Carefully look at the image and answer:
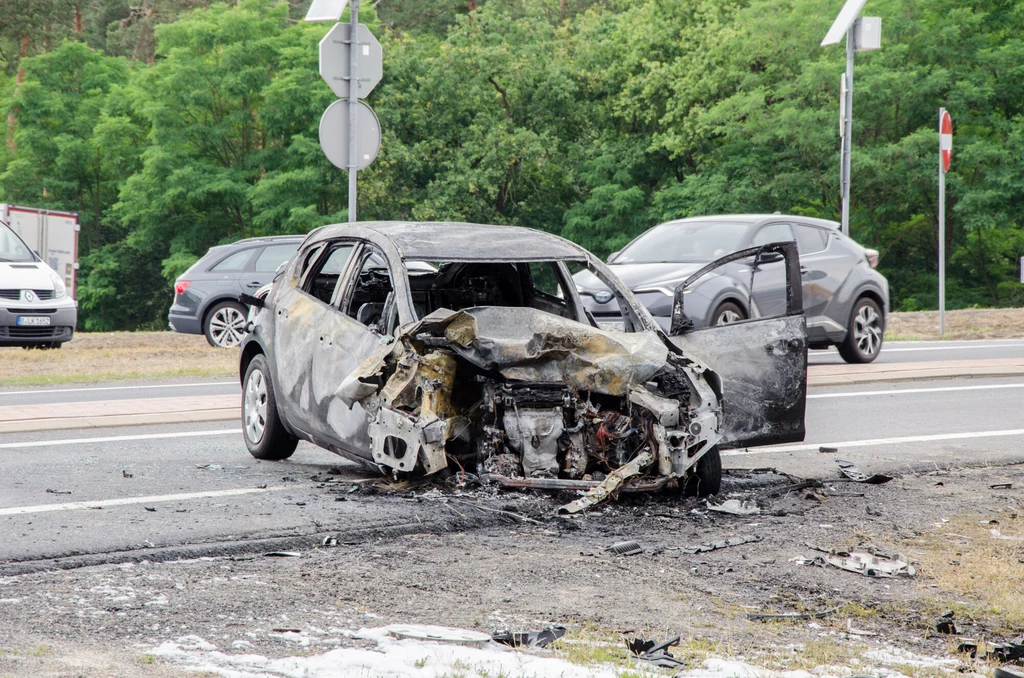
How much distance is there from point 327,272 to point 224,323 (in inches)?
448

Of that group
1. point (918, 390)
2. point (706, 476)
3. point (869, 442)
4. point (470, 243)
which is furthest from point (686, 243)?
point (706, 476)

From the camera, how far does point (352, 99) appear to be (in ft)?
45.7

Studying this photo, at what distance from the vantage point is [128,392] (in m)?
13.9

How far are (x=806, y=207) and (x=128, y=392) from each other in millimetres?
31303

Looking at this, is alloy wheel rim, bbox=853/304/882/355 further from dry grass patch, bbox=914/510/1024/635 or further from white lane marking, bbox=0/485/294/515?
white lane marking, bbox=0/485/294/515

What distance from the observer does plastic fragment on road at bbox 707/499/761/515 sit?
7.10 meters

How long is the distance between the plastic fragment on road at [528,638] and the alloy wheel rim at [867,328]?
1207 centimetres

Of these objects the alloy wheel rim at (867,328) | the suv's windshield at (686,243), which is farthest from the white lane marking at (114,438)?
the alloy wheel rim at (867,328)

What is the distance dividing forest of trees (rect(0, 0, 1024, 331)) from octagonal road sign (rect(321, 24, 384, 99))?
25.2 m

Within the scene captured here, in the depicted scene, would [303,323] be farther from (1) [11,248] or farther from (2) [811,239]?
(1) [11,248]

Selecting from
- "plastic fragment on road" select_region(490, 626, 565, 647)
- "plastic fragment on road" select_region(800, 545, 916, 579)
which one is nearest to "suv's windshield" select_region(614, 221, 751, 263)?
"plastic fragment on road" select_region(800, 545, 916, 579)

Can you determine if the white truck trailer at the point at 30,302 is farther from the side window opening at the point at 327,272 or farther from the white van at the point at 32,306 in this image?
the side window opening at the point at 327,272

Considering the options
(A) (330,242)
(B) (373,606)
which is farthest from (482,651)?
(A) (330,242)

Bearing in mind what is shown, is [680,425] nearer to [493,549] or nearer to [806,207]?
[493,549]
